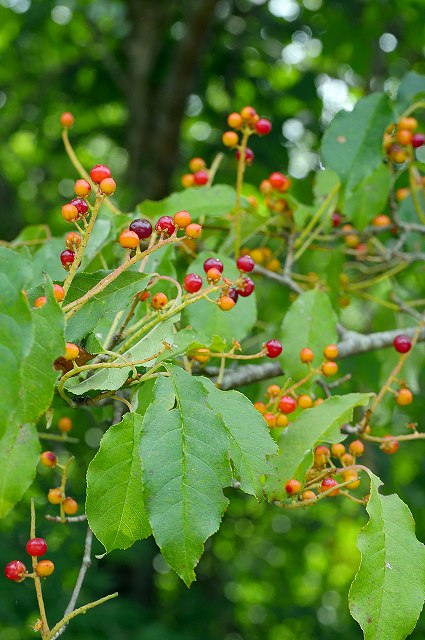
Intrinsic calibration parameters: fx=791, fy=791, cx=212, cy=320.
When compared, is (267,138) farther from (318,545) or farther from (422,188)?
(318,545)

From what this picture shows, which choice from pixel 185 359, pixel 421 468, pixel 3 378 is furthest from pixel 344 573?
pixel 3 378

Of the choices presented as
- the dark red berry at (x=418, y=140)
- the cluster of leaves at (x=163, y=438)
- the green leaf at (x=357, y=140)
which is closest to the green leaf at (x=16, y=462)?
the cluster of leaves at (x=163, y=438)

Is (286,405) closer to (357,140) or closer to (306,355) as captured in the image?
(306,355)

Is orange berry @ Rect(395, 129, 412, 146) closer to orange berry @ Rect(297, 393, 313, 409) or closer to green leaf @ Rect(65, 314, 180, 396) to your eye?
orange berry @ Rect(297, 393, 313, 409)

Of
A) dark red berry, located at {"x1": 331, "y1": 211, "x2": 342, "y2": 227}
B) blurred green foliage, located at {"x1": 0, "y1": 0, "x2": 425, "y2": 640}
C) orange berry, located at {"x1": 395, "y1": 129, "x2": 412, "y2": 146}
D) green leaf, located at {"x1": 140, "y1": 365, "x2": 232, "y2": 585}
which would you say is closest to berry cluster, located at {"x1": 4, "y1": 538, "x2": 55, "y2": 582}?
green leaf, located at {"x1": 140, "y1": 365, "x2": 232, "y2": 585}

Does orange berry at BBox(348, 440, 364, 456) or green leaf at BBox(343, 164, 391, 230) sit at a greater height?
green leaf at BBox(343, 164, 391, 230)

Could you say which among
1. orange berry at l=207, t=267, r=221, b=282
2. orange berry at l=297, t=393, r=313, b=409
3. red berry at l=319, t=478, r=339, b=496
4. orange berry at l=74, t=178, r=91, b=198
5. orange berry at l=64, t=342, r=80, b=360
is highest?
orange berry at l=74, t=178, r=91, b=198
